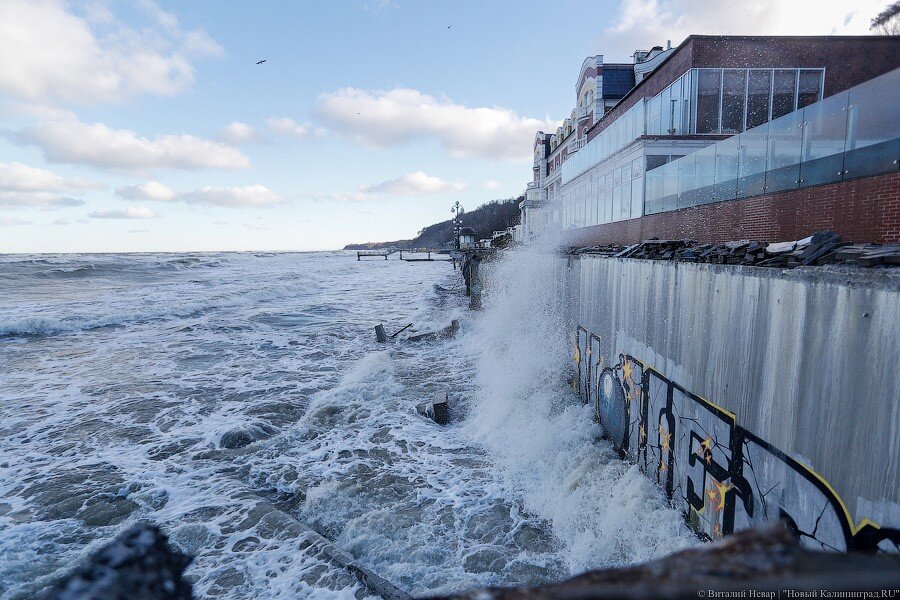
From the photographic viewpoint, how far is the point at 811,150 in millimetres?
7293

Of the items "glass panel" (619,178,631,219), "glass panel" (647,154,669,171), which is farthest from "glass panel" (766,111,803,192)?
"glass panel" (647,154,669,171)

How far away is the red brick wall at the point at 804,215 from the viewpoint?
576cm

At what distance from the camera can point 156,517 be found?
8.27 m

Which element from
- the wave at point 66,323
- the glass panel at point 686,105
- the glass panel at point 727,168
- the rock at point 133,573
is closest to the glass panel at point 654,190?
the glass panel at point 727,168

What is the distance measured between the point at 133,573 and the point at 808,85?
24631 millimetres

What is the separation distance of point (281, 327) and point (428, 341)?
33.0 ft

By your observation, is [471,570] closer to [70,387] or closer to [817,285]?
[817,285]

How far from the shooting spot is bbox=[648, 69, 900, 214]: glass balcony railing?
5.77 metres

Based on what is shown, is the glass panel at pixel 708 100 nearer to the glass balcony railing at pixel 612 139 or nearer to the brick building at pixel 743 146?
the brick building at pixel 743 146

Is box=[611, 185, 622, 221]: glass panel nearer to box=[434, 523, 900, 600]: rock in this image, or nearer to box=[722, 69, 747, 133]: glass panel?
box=[722, 69, 747, 133]: glass panel

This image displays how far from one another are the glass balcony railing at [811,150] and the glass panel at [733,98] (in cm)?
839

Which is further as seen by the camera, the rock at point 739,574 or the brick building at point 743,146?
the brick building at point 743,146

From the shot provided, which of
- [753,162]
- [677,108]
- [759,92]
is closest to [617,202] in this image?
[677,108]

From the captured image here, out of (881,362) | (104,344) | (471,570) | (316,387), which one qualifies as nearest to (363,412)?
(316,387)
